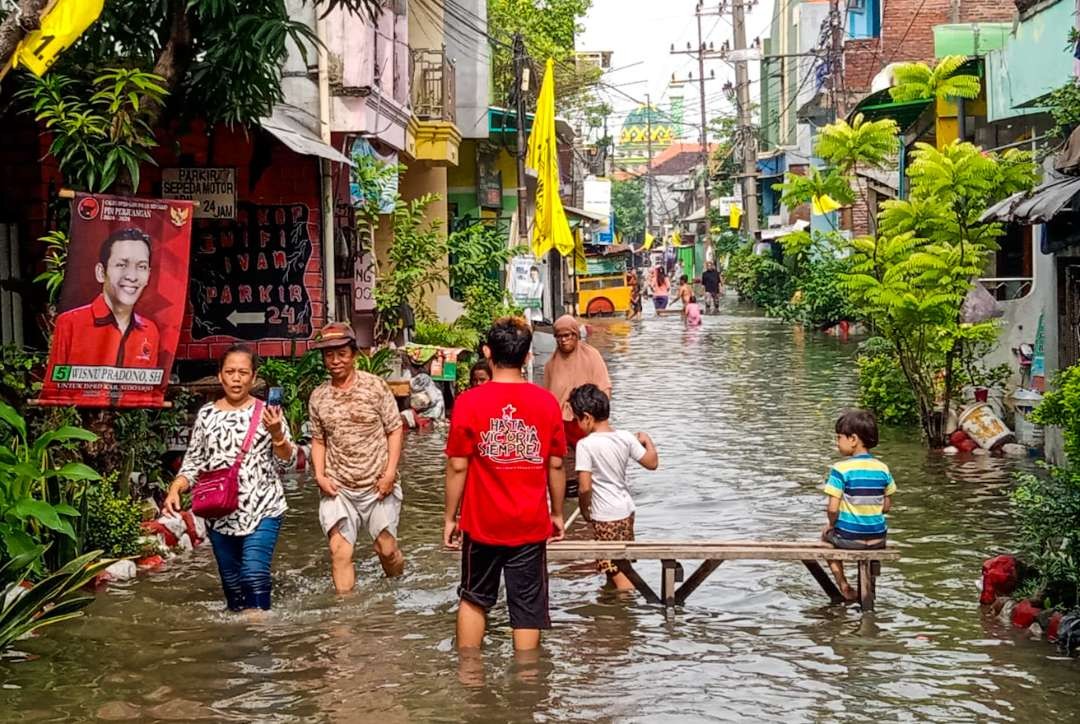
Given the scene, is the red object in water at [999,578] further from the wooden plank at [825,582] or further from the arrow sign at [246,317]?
the arrow sign at [246,317]

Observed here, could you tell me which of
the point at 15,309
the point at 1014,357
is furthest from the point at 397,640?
the point at 1014,357

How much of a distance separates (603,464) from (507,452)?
6.59 ft

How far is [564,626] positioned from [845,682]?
188cm

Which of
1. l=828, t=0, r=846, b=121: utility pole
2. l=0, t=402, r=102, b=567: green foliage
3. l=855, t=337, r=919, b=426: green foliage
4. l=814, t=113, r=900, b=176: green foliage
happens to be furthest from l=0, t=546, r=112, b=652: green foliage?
l=828, t=0, r=846, b=121: utility pole

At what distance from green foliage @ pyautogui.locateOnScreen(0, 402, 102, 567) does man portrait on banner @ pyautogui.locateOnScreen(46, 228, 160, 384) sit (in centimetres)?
60

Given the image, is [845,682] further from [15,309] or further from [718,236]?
[718,236]

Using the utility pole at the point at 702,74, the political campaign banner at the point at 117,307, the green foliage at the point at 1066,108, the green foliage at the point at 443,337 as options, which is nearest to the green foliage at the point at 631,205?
the utility pole at the point at 702,74

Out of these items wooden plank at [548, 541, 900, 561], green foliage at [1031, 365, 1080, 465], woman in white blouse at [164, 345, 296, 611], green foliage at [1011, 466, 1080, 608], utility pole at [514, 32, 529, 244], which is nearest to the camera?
green foliage at [1031, 365, 1080, 465]

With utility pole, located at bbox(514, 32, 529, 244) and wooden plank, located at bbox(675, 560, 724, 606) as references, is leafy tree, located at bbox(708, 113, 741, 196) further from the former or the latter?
wooden plank, located at bbox(675, 560, 724, 606)

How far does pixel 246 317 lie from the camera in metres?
14.7

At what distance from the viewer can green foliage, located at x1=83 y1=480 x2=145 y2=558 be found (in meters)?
9.55

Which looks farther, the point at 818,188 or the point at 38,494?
the point at 818,188

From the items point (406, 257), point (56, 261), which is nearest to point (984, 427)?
point (406, 257)

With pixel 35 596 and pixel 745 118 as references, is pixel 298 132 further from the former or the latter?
pixel 745 118
